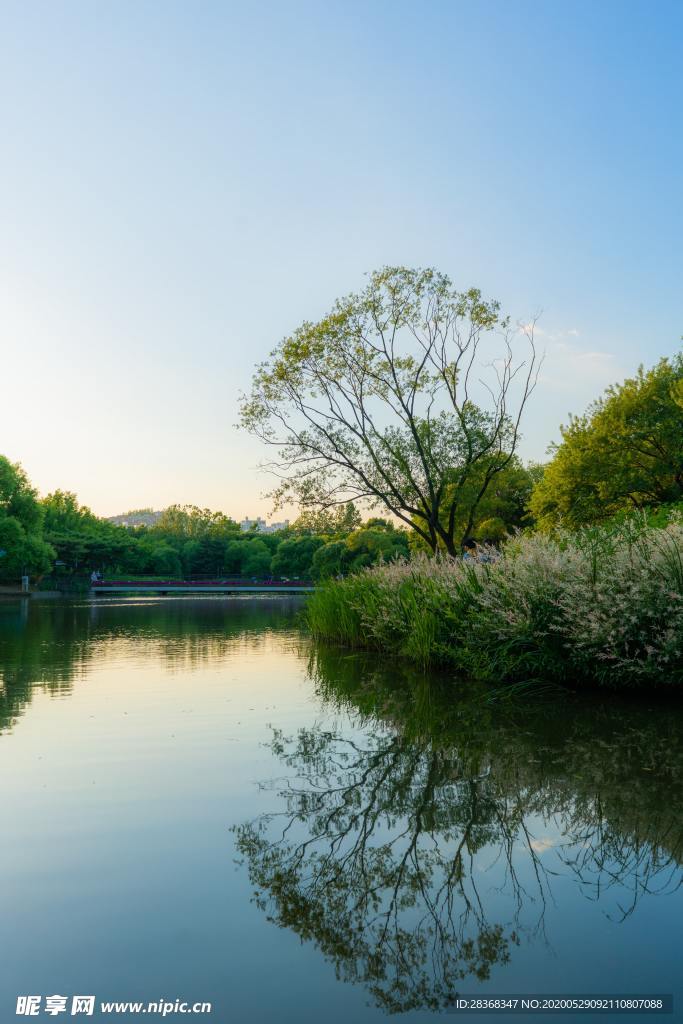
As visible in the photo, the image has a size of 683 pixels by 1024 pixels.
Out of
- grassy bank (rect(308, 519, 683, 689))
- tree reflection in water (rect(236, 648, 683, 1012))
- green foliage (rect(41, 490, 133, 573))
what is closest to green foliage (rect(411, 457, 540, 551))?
grassy bank (rect(308, 519, 683, 689))

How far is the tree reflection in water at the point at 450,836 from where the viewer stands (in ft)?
11.0

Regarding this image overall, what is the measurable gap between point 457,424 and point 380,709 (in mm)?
17592

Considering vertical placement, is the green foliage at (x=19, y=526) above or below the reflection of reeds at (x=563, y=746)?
above

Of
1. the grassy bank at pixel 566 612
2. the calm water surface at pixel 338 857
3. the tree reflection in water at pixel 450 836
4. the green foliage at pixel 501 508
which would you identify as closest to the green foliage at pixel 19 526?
the green foliage at pixel 501 508

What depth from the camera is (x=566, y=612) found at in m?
9.13

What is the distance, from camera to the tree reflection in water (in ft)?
11.0

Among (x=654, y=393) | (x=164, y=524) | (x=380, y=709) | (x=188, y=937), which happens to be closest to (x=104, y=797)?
(x=188, y=937)

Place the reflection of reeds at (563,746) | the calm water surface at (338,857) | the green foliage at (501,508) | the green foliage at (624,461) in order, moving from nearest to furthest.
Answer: the calm water surface at (338,857) → the reflection of reeds at (563,746) → the green foliage at (624,461) → the green foliage at (501,508)

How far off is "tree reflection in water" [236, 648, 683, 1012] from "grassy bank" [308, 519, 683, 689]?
121cm

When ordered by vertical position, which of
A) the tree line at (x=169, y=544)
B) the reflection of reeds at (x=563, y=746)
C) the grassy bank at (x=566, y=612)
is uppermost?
the tree line at (x=169, y=544)

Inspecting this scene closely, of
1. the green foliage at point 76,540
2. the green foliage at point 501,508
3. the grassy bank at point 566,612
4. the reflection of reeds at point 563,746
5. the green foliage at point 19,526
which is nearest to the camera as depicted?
the reflection of reeds at point 563,746

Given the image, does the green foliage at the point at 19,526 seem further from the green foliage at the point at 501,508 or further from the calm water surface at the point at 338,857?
the calm water surface at the point at 338,857

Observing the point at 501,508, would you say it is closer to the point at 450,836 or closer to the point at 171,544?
the point at 450,836

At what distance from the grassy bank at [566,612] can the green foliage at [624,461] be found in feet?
72.1
